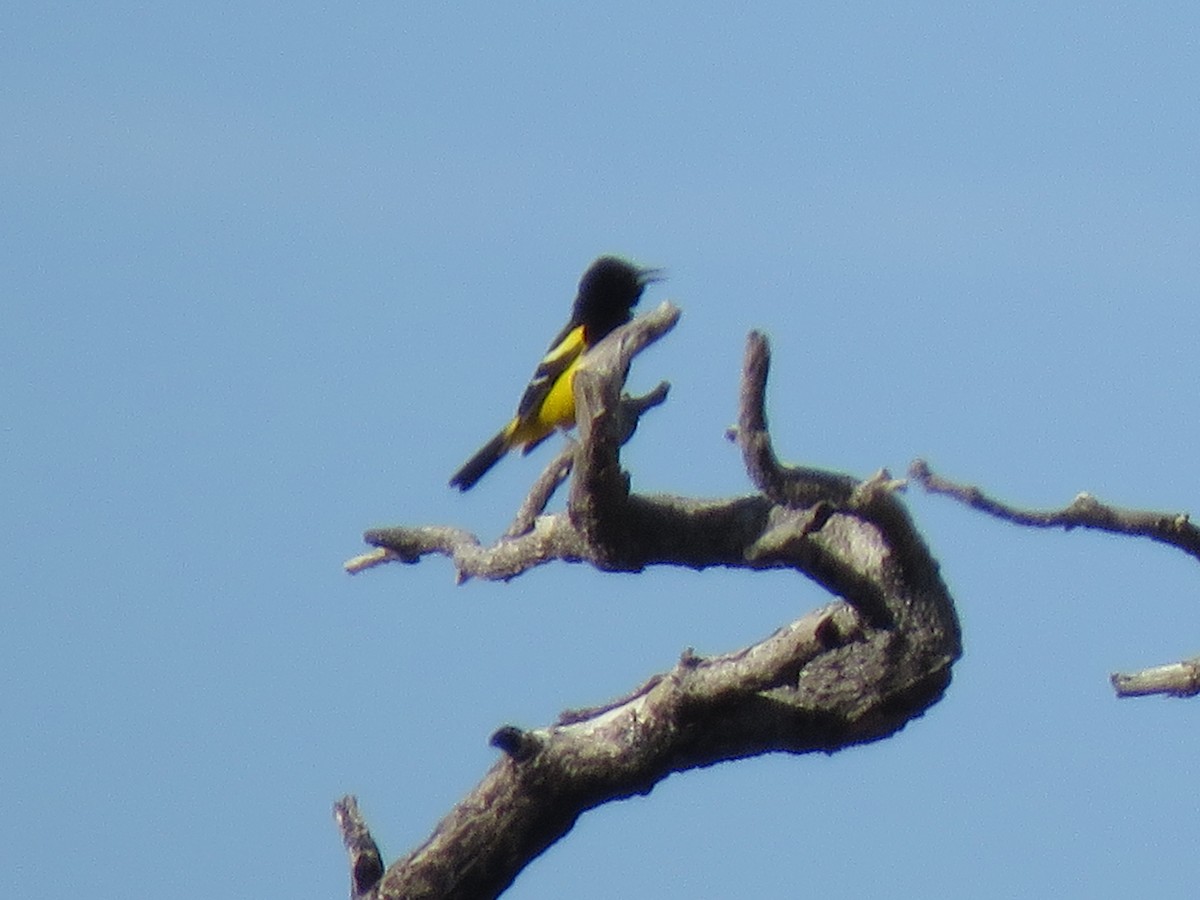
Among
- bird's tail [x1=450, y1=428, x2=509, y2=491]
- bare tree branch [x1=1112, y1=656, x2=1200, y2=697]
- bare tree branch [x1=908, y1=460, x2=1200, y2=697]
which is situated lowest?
bare tree branch [x1=1112, y1=656, x2=1200, y2=697]

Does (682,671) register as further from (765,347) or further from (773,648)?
(765,347)

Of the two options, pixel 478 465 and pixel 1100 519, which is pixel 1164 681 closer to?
pixel 1100 519

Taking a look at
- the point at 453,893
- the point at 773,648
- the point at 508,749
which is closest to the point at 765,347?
the point at 773,648

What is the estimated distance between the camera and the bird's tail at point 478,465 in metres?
11.0

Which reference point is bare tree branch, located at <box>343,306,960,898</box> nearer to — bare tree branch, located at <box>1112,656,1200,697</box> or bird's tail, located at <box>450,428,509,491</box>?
bare tree branch, located at <box>1112,656,1200,697</box>

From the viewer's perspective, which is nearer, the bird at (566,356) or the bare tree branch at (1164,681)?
the bare tree branch at (1164,681)

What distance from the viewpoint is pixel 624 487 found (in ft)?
14.1

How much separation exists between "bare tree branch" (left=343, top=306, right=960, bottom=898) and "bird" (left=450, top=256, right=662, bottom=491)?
531cm

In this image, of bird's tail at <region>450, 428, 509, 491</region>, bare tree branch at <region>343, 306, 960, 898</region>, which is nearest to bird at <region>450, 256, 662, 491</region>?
bird's tail at <region>450, 428, 509, 491</region>

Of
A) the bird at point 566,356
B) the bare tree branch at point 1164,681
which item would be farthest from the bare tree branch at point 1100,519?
the bird at point 566,356

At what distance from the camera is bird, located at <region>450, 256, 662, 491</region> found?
1019cm

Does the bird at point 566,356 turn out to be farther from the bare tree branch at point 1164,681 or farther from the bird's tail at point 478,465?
the bare tree branch at point 1164,681

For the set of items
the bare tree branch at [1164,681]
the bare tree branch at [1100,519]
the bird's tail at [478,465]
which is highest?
the bird's tail at [478,465]

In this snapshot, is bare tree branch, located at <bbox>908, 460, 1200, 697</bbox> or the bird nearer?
bare tree branch, located at <bbox>908, 460, 1200, 697</bbox>
